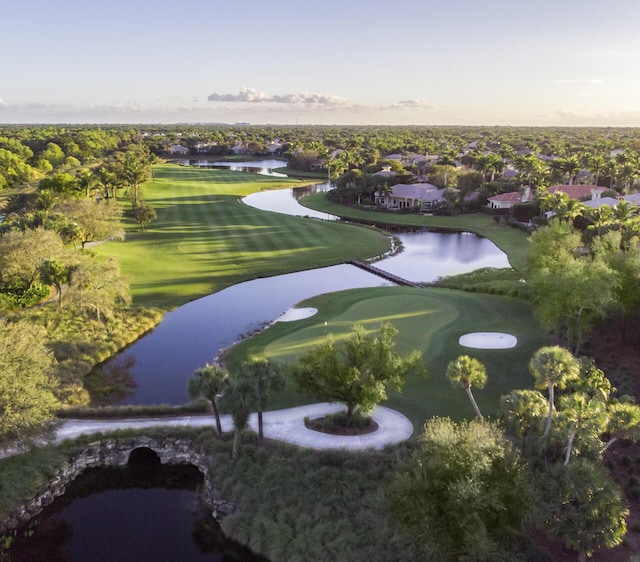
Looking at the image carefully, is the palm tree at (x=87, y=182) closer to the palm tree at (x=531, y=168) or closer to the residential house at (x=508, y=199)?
the residential house at (x=508, y=199)

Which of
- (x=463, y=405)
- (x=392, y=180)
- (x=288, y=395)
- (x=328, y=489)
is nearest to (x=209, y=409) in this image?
(x=288, y=395)

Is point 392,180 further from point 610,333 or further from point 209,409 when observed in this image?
point 209,409

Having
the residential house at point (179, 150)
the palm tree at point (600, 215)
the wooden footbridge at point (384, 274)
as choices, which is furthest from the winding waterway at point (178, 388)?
the residential house at point (179, 150)

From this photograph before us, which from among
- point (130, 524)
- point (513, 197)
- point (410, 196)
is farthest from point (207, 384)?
point (513, 197)

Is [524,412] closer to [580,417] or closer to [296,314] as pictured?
[580,417]

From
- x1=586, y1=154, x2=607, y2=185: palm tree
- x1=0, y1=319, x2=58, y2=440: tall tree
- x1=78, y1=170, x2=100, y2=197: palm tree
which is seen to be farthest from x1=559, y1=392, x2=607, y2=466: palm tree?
x1=586, y1=154, x2=607, y2=185: palm tree

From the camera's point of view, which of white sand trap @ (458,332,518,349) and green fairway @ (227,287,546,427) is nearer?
green fairway @ (227,287,546,427)

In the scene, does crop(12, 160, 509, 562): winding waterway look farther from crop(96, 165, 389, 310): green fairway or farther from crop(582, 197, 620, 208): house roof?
crop(582, 197, 620, 208): house roof
